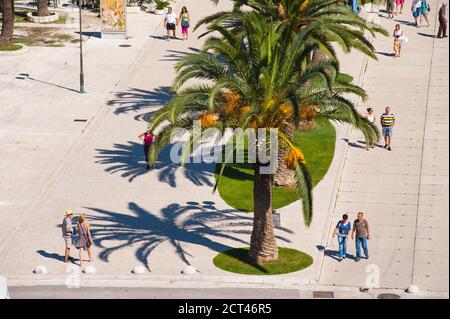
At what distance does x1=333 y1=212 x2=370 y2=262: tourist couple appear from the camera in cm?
3469

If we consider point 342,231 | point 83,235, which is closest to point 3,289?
point 83,235

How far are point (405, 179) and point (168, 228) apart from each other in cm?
808

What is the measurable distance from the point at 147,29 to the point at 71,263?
78.1ft

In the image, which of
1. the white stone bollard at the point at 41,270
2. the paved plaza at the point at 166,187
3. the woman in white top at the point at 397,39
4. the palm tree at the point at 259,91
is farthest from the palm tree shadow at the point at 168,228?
the woman in white top at the point at 397,39

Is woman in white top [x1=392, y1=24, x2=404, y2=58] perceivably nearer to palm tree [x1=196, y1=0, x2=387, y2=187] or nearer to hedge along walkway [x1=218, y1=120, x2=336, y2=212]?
hedge along walkway [x1=218, y1=120, x2=336, y2=212]

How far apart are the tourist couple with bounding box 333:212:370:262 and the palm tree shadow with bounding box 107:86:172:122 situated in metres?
12.9

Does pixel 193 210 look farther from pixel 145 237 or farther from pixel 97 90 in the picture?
pixel 97 90

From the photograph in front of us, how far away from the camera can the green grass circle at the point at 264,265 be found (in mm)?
34469

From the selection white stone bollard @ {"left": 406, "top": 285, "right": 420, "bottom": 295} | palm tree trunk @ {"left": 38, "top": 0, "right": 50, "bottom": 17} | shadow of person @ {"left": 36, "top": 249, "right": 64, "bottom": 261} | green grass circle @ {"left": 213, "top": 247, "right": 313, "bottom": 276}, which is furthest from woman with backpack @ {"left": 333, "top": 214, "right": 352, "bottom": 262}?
palm tree trunk @ {"left": 38, "top": 0, "right": 50, "bottom": 17}

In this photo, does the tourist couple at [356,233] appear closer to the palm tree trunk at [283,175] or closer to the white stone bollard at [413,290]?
the white stone bollard at [413,290]

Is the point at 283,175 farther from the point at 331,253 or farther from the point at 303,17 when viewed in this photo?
the point at 331,253

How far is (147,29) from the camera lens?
187 ft

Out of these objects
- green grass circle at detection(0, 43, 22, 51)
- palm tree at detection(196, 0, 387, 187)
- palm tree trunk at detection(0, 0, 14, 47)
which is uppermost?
palm tree at detection(196, 0, 387, 187)
